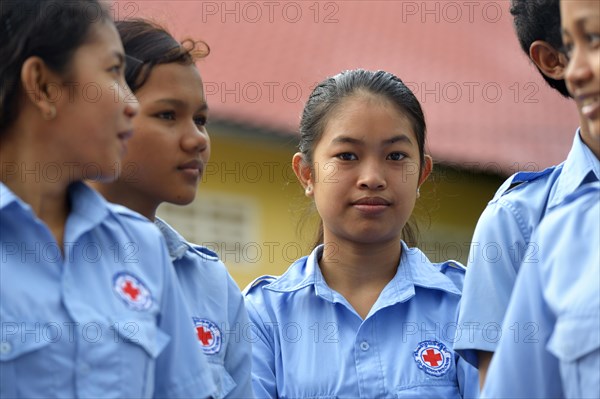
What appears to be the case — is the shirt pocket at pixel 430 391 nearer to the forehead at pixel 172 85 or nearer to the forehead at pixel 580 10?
the forehead at pixel 172 85

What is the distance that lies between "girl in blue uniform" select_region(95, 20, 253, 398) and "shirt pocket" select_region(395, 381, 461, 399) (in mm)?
496

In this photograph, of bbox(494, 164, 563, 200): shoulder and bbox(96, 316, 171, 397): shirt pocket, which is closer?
bbox(96, 316, 171, 397): shirt pocket

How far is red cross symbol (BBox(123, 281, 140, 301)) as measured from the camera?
253 centimetres

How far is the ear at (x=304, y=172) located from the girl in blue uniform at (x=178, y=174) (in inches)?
24.0

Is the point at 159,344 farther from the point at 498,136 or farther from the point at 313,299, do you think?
the point at 498,136

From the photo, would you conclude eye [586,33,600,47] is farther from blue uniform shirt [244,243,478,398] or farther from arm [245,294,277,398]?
arm [245,294,277,398]

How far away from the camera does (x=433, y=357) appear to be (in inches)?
135

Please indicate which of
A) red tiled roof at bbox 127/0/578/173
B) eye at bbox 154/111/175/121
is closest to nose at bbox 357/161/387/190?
eye at bbox 154/111/175/121

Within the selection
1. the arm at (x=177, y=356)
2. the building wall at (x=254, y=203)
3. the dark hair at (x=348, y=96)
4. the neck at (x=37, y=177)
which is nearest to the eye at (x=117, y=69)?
the neck at (x=37, y=177)

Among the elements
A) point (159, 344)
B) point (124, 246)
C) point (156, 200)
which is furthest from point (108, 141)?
point (156, 200)

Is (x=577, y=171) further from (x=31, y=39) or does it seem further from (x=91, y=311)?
(x=31, y=39)

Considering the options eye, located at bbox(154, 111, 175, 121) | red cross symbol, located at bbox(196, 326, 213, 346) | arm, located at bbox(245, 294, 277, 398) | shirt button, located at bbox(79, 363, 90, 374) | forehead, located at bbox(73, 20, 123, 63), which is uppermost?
forehead, located at bbox(73, 20, 123, 63)

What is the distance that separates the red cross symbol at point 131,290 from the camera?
253 centimetres

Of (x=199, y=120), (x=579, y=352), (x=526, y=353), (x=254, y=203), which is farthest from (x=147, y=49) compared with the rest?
(x=254, y=203)
